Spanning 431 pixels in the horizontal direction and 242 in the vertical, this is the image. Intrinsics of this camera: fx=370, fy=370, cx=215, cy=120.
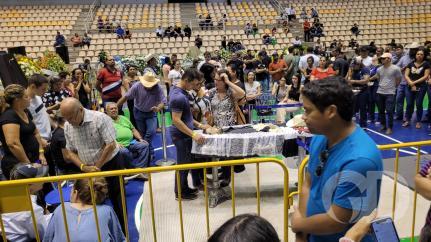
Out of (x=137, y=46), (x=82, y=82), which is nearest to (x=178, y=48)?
(x=137, y=46)

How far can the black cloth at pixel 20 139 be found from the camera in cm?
355

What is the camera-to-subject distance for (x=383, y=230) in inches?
60.8

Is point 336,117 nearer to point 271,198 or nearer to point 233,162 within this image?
point 233,162

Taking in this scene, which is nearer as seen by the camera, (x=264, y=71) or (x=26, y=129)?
(x=26, y=129)

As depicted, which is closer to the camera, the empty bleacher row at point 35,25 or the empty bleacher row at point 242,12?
the empty bleacher row at point 35,25

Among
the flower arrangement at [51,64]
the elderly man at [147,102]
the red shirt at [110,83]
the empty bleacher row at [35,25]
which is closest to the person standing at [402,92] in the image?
the elderly man at [147,102]

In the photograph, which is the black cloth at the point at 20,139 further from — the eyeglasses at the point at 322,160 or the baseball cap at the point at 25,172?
the eyeglasses at the point at 322,160

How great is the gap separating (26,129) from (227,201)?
2380mm

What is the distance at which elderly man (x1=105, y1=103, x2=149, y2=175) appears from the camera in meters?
5.05

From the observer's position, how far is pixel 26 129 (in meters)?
3.71

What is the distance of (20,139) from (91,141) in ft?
2.79

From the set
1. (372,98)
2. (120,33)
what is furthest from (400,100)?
(120,33)

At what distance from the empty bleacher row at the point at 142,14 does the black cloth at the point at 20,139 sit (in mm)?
16451

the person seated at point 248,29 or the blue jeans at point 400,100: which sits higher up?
the person seated at point 248,29
